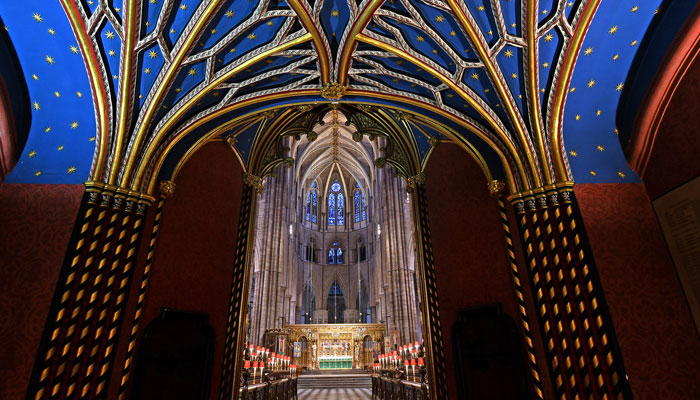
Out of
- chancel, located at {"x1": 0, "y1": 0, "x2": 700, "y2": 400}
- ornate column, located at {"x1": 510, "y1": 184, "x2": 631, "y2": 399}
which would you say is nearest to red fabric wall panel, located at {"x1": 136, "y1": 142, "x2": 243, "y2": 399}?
chancel, located at {"x1": 0, "y1": 0, "x2": 700, "y2": 400}

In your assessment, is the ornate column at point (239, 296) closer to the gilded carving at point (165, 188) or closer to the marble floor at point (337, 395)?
the gilded carving at point (165, 188)

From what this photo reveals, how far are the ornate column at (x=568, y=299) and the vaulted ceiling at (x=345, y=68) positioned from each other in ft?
1.62

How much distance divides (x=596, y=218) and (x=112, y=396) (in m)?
7.15

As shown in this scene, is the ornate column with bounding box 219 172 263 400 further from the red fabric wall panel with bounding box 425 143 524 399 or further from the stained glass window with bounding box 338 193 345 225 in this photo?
the stained glass window with bounding box 338 193 345 225

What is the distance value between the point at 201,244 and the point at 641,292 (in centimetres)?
671

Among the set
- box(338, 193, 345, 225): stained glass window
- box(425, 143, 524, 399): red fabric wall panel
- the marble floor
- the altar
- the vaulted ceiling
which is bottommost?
the marble floor

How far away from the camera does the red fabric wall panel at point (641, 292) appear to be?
4562mm

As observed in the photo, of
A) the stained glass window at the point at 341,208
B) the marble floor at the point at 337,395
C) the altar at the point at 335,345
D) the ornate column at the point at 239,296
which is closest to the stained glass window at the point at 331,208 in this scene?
the stained glass window at the point at 341,208

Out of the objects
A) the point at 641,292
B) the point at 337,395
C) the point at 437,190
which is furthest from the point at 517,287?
the point at 337,395

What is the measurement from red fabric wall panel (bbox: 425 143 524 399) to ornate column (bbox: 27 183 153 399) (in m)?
5.07

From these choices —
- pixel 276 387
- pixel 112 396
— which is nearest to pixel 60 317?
pixel 112 396

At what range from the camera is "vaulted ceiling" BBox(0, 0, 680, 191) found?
477 centimetres

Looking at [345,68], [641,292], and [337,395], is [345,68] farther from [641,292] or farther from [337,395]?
[337,395]

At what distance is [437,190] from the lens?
732 cm
